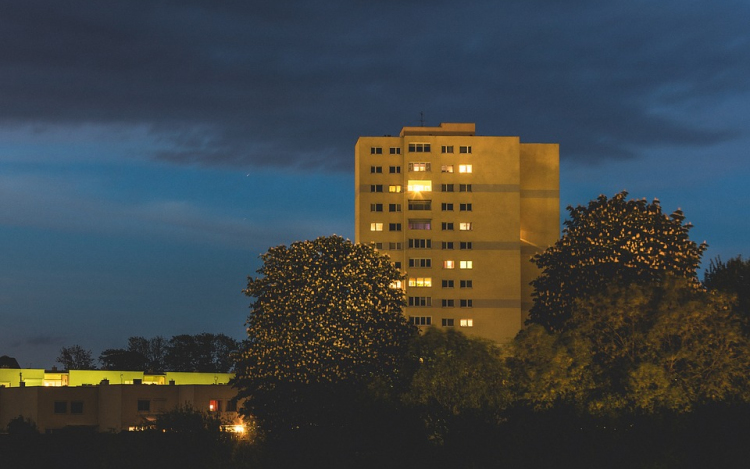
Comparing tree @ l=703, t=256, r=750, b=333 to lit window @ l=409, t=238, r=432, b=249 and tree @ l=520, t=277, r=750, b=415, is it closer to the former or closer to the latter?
tree @ l=520, t=277, r=750, b=415

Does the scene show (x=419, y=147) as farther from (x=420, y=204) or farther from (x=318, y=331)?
(x=318, y=331)

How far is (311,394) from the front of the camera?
77750 millimetres

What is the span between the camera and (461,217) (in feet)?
496

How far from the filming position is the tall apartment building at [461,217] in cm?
14800

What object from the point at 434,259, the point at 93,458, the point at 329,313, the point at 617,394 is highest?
the point at 434,259

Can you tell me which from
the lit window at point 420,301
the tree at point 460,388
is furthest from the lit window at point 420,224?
the tree at point 460,388

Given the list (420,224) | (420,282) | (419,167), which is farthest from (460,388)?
(419,167)

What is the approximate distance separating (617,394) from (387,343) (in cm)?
2211

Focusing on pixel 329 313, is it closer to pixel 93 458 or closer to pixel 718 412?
pixel 93 458

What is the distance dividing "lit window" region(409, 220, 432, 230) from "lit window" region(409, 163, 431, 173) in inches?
285

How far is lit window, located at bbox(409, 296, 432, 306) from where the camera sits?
14912cm

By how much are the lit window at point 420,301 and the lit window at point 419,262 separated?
4618 millimetres

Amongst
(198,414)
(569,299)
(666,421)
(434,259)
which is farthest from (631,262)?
(434,259)

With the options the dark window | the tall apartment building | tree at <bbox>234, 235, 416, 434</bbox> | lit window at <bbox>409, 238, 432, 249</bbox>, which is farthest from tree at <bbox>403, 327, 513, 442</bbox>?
lit window at <bbox>409, 238, 432, 249</bbox>
